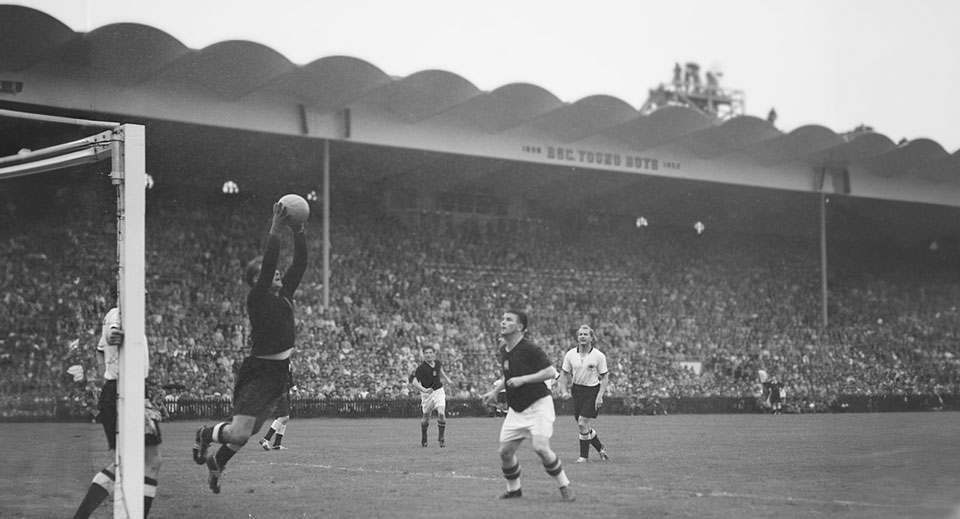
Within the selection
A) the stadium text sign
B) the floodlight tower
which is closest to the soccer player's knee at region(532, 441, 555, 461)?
the stadium text sign

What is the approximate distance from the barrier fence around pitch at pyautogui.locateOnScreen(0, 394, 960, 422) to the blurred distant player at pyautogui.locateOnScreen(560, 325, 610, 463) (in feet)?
9.04

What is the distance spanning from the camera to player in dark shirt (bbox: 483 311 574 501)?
1105cm

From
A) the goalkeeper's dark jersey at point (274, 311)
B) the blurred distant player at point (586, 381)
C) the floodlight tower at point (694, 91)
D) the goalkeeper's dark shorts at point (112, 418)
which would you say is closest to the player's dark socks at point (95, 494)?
the goalkeeper's dark shorts at point (112, 418)

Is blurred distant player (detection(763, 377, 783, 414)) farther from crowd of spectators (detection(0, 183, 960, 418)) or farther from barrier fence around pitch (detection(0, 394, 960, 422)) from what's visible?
crowd of spectators (detection(0, 183, 960, 418))

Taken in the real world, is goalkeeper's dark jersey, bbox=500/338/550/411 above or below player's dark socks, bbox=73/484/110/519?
above

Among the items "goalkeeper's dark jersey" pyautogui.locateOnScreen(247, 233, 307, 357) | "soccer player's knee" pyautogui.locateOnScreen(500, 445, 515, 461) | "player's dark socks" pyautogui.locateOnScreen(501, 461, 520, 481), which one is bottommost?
"player's dark socks" pyautogui.locateOnScreen(501, 461, 520, 481)

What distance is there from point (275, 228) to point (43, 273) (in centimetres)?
2477

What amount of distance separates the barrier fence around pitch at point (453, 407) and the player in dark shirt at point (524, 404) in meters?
8.12

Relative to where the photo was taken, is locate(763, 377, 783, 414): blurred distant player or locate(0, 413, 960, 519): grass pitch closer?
locate(0, 413, 960, 519): grass pitch

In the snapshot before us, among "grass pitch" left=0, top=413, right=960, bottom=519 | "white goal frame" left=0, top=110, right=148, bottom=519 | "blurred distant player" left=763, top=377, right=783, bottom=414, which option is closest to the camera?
"white goal frame" left=0, top=110, right=148, bottom=519

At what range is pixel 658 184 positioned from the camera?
49469 mm

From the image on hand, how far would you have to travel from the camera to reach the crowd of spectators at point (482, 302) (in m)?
31.5

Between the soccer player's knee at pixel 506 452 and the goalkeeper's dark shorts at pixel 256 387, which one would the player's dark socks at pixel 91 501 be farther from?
the soccer player's knee at pixel 506 452

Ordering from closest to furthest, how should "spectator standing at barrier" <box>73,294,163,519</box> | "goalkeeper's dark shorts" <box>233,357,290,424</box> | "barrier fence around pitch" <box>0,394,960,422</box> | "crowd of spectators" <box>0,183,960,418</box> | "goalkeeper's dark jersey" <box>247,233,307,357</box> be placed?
"spectator standing at barrier" <box>73,294,163,519</box> → "goalkeeper's dark jersey" <box>247,233,307,357</box> → "goalkeeper's dark shorts" <box>233,357,290,424</box> → "barrier fence around pitch" <box>0,394,960,422</box> → "crowd of spectators" <box>0,183,960,418</box>
